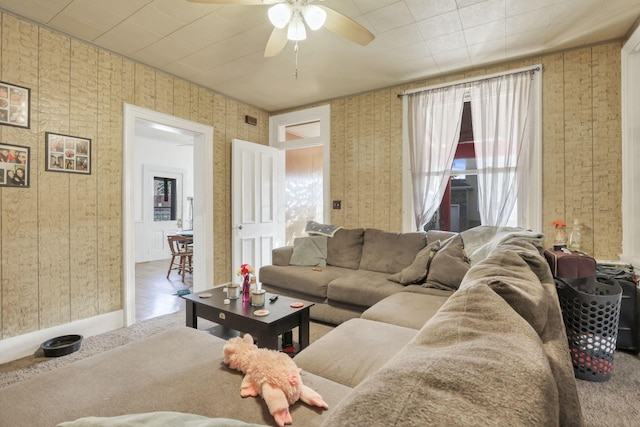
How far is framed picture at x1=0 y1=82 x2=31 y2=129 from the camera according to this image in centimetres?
235

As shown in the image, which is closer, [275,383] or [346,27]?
[275,383]

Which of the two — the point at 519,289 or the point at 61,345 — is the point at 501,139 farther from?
the point at 61,345

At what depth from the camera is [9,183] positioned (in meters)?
2.38

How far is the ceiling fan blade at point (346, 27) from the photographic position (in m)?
1.97

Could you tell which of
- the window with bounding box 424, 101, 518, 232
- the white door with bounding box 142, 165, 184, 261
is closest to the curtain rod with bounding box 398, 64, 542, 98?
the window with bounding box 424, 101, 518, 232

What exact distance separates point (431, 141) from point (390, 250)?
4.66ft

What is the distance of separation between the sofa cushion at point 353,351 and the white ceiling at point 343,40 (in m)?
2.29

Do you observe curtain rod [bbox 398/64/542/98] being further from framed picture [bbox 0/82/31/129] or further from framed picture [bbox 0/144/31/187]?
framed picture [bbox 0/144/31/187]

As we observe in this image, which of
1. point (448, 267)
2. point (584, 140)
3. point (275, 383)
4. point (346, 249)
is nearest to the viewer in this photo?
point (275, 383)

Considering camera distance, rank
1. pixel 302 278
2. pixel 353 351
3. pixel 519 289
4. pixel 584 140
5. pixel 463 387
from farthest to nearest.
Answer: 1. pixel 302 278
2. pixel 584 140
3. pixel 353 351
4. pixel 519 289
5. pixel 463 387

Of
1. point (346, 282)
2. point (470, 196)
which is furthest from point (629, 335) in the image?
point (346, 282)

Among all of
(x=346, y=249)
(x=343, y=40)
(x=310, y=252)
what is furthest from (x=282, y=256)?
(x=343, y=40)

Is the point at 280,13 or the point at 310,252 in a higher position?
the point at 280,13

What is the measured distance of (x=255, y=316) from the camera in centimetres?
208
